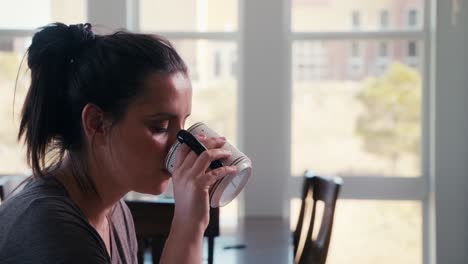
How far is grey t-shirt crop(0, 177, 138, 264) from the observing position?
92cm

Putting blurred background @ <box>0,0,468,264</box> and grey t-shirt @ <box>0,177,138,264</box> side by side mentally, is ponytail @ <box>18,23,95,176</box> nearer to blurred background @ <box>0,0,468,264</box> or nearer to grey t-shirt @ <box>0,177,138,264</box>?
grey t-shirt @ <box>0,177,138,264</box>

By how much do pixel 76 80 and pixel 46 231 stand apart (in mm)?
274

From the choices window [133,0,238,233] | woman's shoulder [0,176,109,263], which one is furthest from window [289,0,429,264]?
woman's shoulder [0,176,109,263]

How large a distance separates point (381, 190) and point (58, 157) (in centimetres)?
290

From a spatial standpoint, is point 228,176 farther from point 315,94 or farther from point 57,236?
point 315,94

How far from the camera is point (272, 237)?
294cm

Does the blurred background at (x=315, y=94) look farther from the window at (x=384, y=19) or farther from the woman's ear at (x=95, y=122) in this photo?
the woman's ear at (x=95, y=122)

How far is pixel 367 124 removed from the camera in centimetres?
383

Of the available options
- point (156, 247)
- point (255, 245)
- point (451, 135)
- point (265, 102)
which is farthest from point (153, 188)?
point (451, 135)

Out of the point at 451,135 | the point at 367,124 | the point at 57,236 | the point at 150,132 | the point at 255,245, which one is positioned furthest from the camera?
the point at 367,124

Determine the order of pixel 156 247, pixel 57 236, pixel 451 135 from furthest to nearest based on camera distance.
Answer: pixel 451 135 < pixel 156 247 < pixel 57 236

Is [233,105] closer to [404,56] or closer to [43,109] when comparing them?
[404,56]

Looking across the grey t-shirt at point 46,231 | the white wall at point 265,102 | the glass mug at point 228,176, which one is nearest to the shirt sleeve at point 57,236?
the grey t-shirt at point 46,231

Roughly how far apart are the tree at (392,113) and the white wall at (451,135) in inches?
8.4
